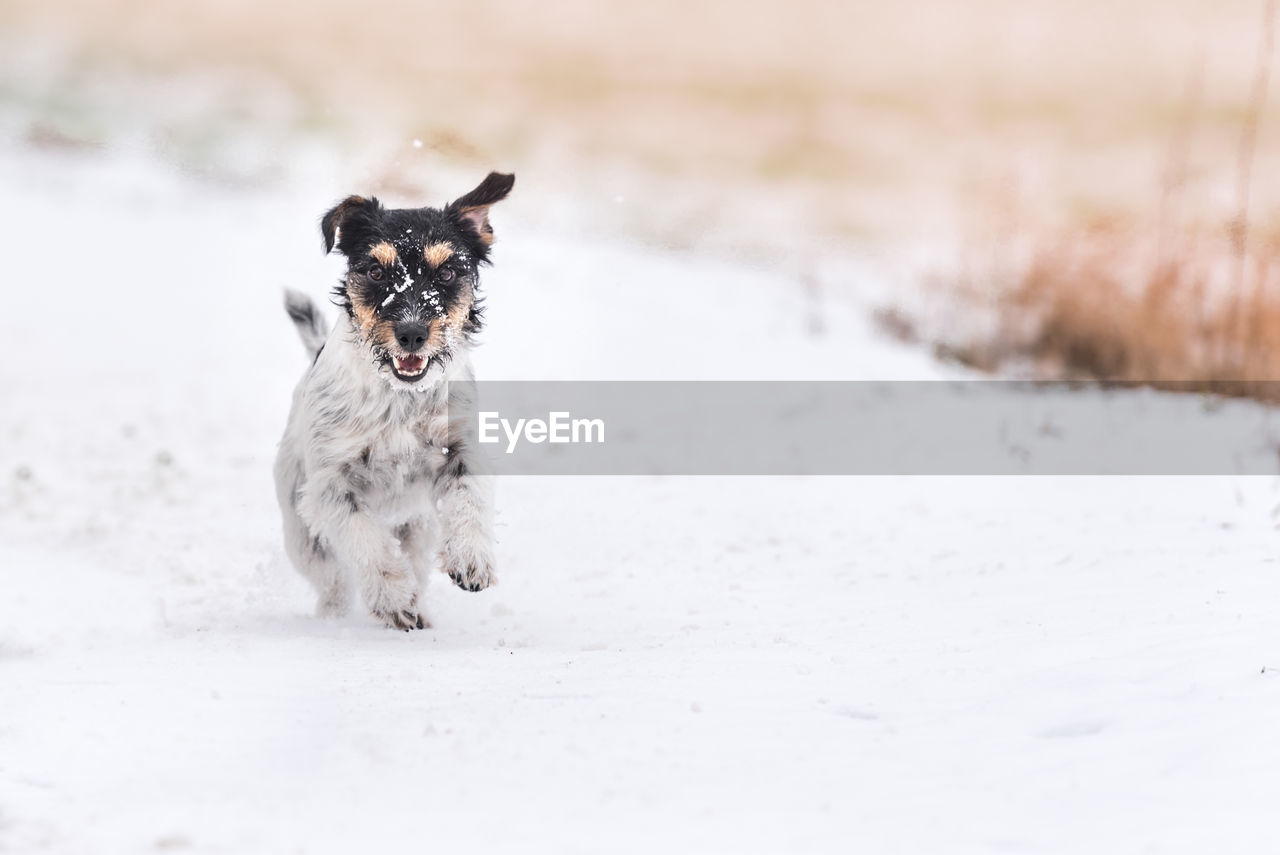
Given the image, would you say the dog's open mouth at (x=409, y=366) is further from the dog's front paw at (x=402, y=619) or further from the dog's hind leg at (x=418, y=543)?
the dog's front paw at (x=402, y=619)

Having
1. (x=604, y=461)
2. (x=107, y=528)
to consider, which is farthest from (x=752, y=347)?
(x=107, y=528)

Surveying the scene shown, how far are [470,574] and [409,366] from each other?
0.89m

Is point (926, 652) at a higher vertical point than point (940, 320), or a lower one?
lower

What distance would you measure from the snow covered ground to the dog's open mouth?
1093 mm

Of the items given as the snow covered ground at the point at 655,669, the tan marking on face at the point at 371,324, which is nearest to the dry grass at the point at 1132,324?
the snow covered ground at the point at 655,669

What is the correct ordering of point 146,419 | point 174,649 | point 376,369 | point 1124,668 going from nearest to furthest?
point 1124,668 < point 174,649 < point 376,369 < point 146,419

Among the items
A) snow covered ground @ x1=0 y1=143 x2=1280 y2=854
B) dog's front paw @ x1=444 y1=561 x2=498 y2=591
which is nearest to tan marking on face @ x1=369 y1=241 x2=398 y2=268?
snow covered ground @ x1=0 y1=143 x2=1280 y2=854

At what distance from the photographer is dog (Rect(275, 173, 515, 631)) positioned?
5094mm

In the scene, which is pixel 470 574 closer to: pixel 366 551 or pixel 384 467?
pixel 366 551

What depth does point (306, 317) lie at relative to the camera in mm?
6277

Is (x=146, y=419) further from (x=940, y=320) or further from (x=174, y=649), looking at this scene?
(x=940, y=320)

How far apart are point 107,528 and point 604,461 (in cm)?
359

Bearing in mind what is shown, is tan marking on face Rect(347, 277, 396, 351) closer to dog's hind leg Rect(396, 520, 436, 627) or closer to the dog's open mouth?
the dog's open mouth

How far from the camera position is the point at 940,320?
1277 cm
